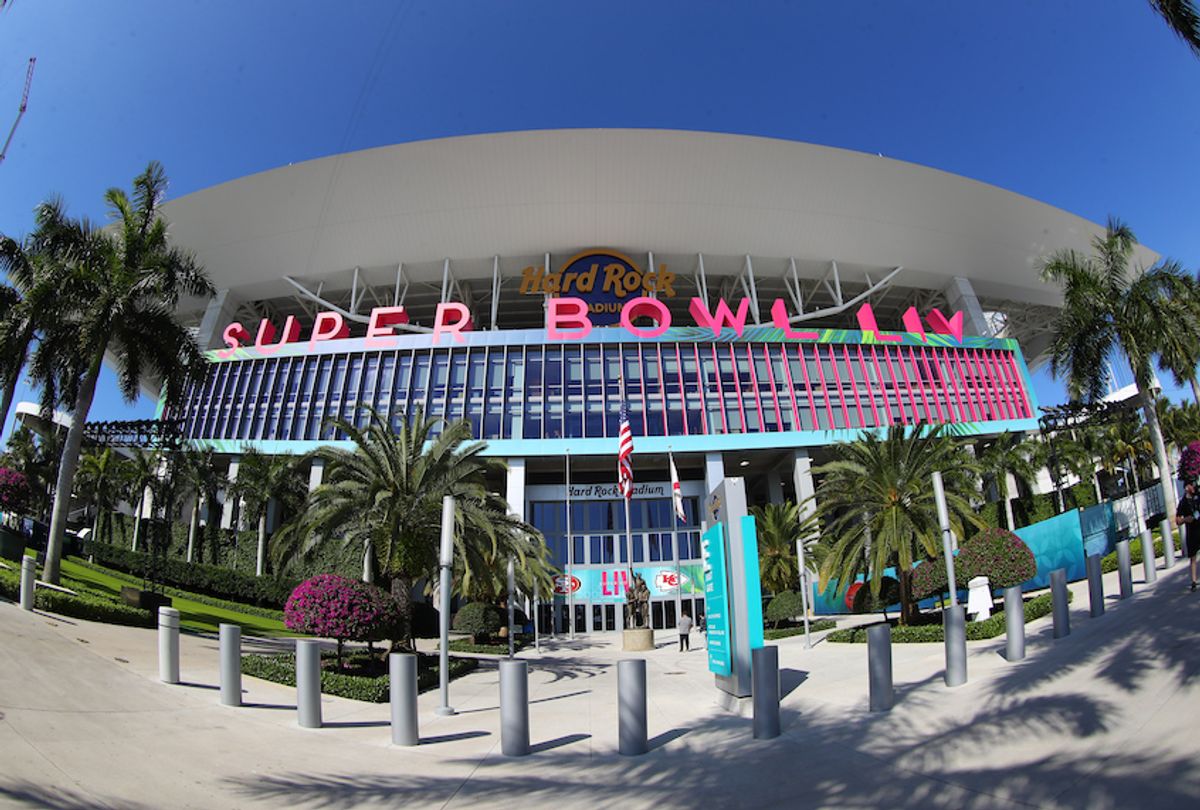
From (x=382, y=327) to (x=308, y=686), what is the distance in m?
42.9

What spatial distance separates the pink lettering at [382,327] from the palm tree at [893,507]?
34439mm

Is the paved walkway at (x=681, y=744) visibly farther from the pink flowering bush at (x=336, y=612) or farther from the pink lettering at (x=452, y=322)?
the pink lettering at (x=452, y=322)

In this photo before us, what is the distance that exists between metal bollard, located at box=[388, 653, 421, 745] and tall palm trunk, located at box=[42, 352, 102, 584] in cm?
1707

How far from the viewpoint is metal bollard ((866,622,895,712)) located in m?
8.38

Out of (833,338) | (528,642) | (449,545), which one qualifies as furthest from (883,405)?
(449,545)

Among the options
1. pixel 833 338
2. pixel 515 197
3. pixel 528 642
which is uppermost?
pixel 515 197

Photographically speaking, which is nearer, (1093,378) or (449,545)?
(449,545)

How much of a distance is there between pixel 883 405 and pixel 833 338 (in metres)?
5.66

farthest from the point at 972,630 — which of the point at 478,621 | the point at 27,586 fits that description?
the point at 478,621

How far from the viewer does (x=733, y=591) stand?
392 inches

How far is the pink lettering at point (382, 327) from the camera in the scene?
47438 mm

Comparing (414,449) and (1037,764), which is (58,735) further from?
(414,449)

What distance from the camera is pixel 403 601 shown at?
1706cm

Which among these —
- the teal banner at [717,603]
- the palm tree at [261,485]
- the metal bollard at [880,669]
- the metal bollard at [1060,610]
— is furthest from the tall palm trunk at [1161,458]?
the palm tree at [261,485]
